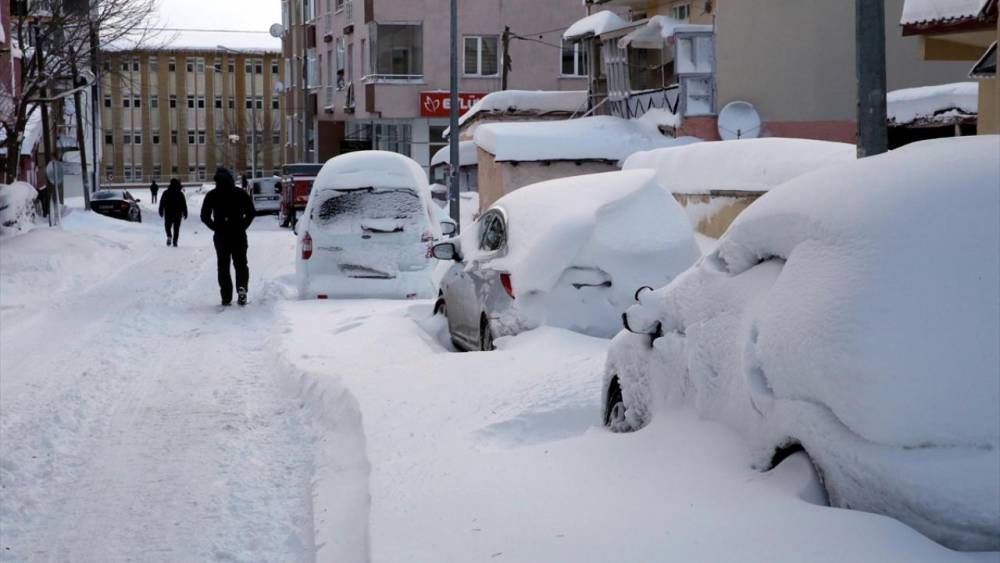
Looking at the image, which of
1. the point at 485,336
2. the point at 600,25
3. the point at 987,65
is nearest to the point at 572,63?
the point at 600,25

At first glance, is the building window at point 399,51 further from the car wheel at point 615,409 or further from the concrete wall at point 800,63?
the car wheel at point 615,409

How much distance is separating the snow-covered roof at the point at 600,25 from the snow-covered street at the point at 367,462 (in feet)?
74.2

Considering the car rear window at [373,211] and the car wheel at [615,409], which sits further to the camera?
the car rear window at [373,211]

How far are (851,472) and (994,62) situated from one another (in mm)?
10687

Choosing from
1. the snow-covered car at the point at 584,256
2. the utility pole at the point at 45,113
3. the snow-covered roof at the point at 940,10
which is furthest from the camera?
the utility pole at the point at 45,113

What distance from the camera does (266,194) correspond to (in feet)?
166

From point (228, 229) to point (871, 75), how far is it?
9.93 metres

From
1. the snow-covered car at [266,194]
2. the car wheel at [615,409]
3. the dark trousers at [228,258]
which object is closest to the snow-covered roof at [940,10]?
the dark trousers at [228,258]

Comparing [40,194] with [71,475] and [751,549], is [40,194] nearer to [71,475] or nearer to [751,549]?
[71,475]

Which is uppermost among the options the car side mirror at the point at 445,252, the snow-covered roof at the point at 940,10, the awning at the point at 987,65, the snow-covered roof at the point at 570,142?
the snow-covered roof at the point at 940,10

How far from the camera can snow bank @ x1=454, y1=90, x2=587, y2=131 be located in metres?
40.9

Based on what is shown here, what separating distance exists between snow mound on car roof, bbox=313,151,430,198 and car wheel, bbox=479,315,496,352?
6.35m

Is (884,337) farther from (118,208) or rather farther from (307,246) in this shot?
(118,208)

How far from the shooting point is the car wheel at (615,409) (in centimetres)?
691
